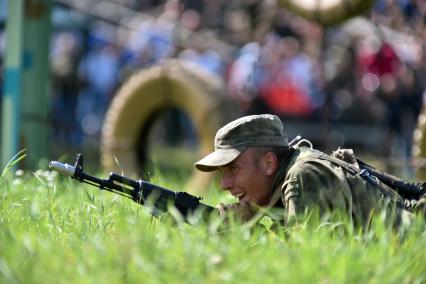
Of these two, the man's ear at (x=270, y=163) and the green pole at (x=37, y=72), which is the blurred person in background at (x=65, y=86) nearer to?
the green pole at (x=37, y=72)

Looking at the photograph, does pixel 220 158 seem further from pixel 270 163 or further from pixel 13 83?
pixel 13 83

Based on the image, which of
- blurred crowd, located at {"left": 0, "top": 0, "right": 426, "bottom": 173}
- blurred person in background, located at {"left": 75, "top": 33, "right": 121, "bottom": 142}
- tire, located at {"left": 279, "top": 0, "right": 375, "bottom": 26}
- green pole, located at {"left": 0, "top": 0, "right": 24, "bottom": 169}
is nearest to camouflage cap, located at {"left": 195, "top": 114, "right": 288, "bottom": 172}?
green pole, located at {"left": 0, "top": 0, "right": 24, "bottom": 169}

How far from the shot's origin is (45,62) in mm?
9039

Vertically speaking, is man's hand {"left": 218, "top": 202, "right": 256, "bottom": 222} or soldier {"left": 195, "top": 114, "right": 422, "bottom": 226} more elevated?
soldier {"left": 195, "top": 114, "right": 422, "bottom": 226}

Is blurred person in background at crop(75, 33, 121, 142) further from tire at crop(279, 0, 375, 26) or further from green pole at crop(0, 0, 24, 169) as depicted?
green pole at crop(0, 0, 24, 169)

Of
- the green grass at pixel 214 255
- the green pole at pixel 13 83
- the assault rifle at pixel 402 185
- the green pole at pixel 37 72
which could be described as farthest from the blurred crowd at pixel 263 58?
the green grass at pixel 214 255

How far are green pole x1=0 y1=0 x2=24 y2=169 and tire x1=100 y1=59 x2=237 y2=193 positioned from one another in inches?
57.2

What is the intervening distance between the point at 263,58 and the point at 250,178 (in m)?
8.40

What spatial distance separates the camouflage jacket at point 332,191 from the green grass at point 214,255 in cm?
11

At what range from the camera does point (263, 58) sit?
12.8m

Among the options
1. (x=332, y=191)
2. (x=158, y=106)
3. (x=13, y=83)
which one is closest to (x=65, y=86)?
(x=158, y=106)

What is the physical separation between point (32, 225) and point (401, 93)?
8497 millimetres

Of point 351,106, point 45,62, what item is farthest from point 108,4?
point 45,62

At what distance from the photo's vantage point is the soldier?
4.24 m
